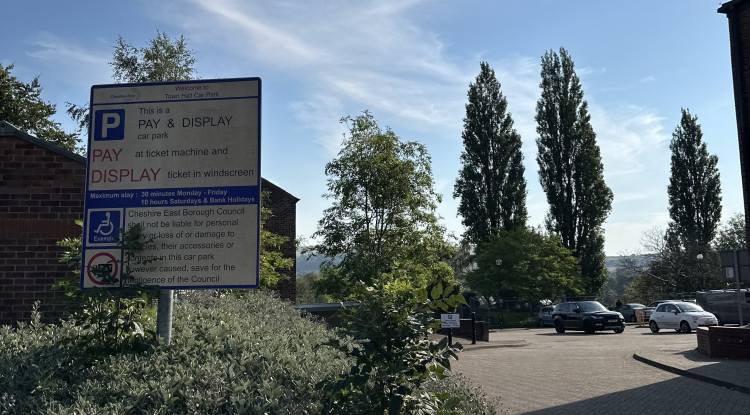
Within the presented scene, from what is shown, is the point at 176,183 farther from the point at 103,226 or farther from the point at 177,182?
the point at 103,226

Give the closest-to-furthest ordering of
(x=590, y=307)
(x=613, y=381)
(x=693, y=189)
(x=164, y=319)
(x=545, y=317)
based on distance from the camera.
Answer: (x=164, y=319)
(x=613, y=381)
(x=590, y=307)
(x=545, y=317)
(x=693, y=189)

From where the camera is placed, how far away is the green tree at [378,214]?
24250 mm

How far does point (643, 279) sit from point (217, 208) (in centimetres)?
6351

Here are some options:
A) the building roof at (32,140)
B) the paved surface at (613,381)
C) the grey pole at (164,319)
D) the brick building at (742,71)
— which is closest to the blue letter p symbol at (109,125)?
the grey pole at (164,319)

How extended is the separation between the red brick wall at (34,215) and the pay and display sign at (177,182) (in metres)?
3.58

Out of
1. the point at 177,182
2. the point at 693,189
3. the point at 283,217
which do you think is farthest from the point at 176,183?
the point at 693,189

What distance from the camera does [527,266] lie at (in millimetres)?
47031

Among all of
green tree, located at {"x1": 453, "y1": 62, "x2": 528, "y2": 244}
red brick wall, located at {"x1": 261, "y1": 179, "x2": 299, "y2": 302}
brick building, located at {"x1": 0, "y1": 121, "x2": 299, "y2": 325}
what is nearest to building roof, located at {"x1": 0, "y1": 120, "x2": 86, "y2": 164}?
brick building, located at {"x1": 0, "y1": 121, "x2": 299, "y2": 325}

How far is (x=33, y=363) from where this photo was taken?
5.26 metres

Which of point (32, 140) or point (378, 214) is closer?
point (32, 140)

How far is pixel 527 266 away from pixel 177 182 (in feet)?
141

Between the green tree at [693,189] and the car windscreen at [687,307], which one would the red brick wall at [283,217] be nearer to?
the car windscreen at [687,307]

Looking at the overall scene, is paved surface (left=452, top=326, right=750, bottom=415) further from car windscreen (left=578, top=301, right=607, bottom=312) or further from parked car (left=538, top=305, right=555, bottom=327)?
A: parked car (left=538, top=305, right=555, bottom=327)

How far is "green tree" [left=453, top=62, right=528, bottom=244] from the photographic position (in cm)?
5100
